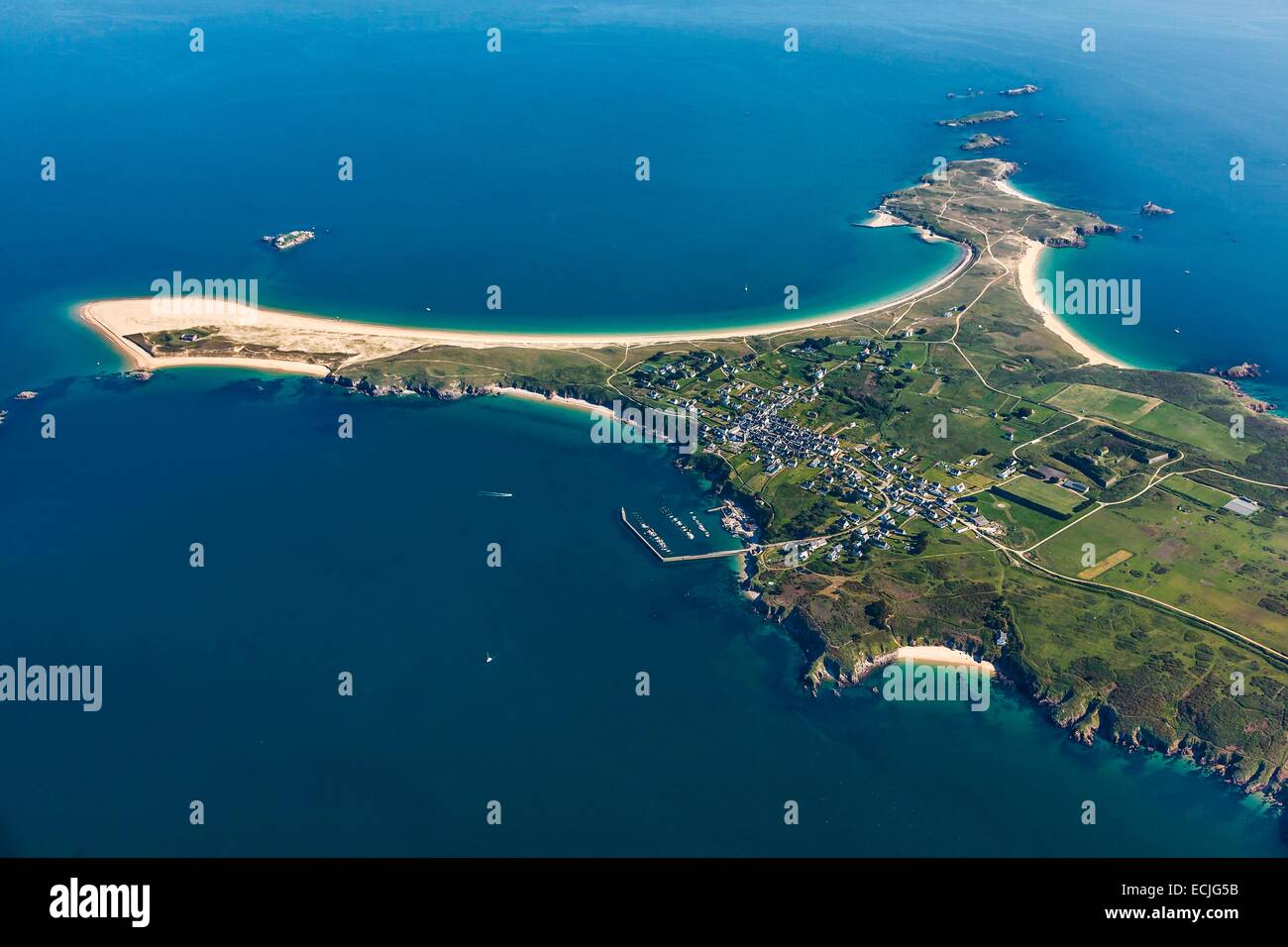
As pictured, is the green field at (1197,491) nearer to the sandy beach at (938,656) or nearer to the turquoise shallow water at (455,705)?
the sandy beach at (938,656)

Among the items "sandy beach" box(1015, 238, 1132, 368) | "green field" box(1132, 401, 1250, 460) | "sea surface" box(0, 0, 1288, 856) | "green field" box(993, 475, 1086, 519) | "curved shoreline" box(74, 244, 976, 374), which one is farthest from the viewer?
"curved shoreline" box(74, 244, 976, 374)

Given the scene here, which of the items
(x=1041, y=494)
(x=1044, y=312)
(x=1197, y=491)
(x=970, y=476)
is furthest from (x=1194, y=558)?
(x=1044, y=312)

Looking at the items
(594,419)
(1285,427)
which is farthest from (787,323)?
(1285,427)

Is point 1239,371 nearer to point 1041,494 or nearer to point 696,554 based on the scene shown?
point 1041,494

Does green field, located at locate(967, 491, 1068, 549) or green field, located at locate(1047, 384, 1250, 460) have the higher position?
green field, located at locate(1047, 384, 1250, 460)

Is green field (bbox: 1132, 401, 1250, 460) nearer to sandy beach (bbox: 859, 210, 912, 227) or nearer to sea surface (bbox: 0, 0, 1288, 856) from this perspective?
sea surface (bbox: 0, 0, 1288, 856)

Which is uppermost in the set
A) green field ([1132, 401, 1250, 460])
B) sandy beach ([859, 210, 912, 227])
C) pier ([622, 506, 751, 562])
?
sandy beach ([859, 210, 912, 227])

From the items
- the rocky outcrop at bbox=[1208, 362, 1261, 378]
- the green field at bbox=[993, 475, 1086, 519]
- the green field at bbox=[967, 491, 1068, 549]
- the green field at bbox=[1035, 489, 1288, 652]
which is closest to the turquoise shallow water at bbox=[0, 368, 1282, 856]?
the green field at bbox=[1035, 489, 1288, 652]
